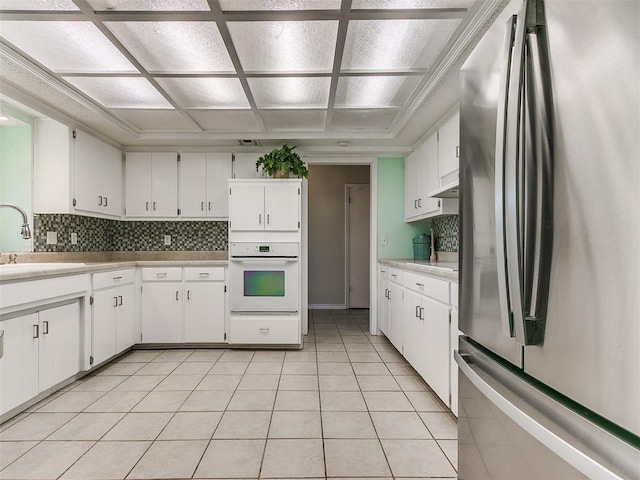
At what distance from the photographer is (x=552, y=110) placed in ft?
2.17

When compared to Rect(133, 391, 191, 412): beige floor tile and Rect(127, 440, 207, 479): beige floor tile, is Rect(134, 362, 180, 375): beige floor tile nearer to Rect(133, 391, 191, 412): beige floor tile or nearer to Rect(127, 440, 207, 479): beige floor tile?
Rect(133, 391, 191, 412): beige floor tile

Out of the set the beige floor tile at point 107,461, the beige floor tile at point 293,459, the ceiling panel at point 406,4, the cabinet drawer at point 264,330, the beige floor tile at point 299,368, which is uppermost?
the ceiling panel at point 406,4

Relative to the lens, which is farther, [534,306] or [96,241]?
[96,241]

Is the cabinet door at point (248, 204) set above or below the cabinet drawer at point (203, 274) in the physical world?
above

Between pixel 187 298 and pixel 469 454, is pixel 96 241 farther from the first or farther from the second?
pixel 469 454

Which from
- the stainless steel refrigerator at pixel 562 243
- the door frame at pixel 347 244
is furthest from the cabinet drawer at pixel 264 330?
the stainless steel refrigerator at pixel 562 243

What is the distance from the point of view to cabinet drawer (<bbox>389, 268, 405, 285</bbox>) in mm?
3188

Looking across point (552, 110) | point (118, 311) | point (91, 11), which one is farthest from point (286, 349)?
point (552, 110)

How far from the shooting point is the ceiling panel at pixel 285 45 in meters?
1.95

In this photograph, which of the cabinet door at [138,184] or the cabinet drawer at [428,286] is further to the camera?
the cabinet door at [138,184]

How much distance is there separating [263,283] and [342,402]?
159cm

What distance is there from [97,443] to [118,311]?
1600 mm

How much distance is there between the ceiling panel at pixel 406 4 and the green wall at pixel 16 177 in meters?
2.95

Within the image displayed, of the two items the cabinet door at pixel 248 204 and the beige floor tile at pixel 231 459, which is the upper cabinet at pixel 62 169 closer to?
the cabinet door at pixel 248 204
